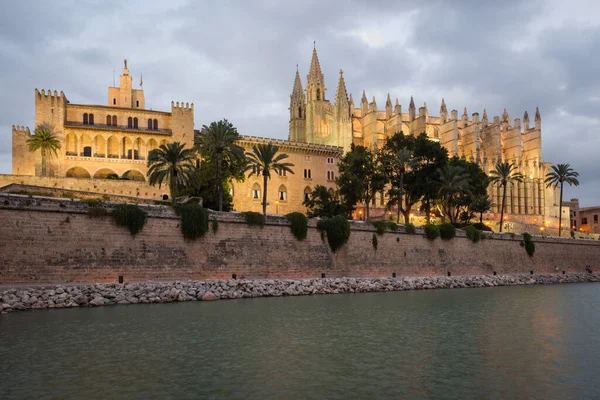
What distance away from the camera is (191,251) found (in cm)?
2891

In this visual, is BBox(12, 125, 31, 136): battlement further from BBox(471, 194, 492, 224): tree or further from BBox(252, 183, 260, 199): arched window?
BBox(471, 194, 492, 224): tree

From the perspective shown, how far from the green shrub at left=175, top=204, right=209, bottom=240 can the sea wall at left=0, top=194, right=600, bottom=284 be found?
315 mm

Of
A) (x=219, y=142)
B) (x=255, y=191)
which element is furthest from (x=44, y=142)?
(x=255, y=191)

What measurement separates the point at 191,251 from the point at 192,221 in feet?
5.22

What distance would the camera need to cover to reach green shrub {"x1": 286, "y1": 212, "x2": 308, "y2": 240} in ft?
110

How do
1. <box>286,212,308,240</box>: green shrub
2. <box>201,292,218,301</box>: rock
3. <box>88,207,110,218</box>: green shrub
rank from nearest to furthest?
1. <box>201,292,218,301</box>: rock
2. <box>88,207,110,218</box>: green shrub
3. <box>286,212,308,240</box>: green shrub

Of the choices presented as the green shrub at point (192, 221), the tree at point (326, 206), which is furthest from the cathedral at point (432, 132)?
the green shrub at point (192, 221)

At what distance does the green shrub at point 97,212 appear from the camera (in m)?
26.0

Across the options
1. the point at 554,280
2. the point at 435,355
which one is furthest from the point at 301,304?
the point at 554,280

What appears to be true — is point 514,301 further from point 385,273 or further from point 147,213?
point 147,213

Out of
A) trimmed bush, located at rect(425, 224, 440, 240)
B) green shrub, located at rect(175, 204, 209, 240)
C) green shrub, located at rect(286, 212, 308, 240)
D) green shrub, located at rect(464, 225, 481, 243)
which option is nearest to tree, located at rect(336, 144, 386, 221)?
green shrub, located at rect(464, 225, 481, 243)

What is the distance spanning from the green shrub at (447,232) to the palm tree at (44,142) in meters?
35.2

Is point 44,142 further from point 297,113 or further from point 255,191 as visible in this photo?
point 297,113

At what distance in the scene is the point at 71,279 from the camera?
24.8m
